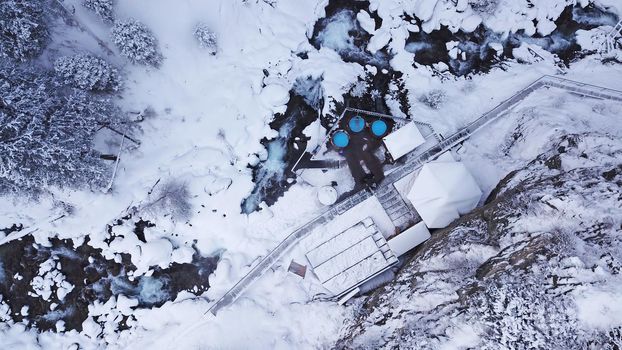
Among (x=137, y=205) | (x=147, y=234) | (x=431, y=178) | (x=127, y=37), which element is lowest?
(x=431, y=178)

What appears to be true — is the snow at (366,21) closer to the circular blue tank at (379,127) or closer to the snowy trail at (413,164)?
the circular blue tank at (379,127)

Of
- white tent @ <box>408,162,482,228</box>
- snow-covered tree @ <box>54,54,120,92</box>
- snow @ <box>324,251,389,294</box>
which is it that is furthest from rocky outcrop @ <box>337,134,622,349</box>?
snow-covered tree @ <box>54,54,120,92</box>

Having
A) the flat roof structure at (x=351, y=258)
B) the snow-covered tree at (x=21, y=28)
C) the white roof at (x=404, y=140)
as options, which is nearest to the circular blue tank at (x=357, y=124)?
the white roof at (x=404, y=140)

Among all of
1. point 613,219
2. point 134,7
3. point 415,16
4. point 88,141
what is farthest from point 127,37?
point 613,219

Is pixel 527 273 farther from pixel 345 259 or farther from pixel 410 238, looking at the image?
pixel 345 259

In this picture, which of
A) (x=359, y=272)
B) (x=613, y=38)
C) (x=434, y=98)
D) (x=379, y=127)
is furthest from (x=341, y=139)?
(x=613, y=38)

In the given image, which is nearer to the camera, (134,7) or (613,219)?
(613,219)

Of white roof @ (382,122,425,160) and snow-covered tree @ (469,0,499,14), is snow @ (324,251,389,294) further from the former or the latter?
snow-covered tree @ (469,0,499,14)

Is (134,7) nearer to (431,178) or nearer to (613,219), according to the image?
(431,178)
